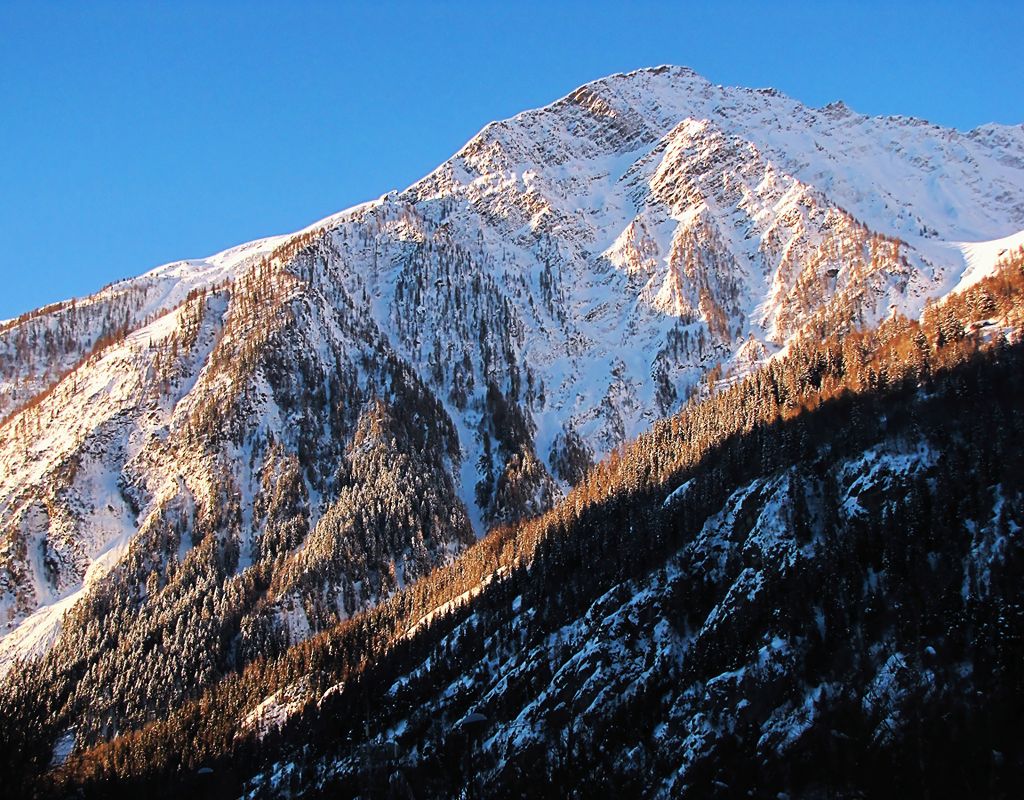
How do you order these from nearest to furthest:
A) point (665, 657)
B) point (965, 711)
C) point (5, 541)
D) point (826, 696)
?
point (965, 711) < point (826, 696) < point (665, 657) < point (5, 541)

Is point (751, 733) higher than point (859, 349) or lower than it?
lower

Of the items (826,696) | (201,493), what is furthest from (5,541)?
(826,696)

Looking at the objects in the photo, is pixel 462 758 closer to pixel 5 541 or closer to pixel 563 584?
pixel 563 584

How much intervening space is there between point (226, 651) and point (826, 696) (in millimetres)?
113962

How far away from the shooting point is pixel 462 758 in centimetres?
10075

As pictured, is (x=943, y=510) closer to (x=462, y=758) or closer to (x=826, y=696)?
(x=826, y=696)

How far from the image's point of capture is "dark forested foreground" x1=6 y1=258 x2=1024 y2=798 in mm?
74250

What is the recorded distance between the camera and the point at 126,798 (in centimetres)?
10231

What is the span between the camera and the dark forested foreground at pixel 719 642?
74250 millimetres

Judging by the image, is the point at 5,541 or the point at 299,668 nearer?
the point at 299,668

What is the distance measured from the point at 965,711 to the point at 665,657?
35717 mm

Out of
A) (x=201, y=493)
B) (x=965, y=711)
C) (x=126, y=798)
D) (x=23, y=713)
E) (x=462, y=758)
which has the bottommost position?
(x=965, y=711)

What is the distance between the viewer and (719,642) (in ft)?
314

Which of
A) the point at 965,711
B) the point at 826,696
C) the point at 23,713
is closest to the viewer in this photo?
the point at 23,713
